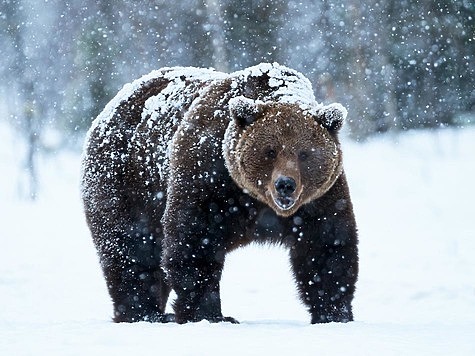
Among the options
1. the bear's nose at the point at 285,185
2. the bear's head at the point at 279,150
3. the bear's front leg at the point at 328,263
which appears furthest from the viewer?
the bear's front leg at the point at 328,263

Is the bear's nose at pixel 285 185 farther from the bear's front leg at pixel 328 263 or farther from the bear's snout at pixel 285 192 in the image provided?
the bear's front leg at pixel 328 263

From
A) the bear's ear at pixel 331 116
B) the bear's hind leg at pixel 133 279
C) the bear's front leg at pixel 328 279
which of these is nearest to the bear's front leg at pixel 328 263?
the bear's front leg at pixel 328 279

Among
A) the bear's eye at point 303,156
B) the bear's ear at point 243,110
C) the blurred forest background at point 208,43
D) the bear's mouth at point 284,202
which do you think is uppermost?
the blurred forest background at point 208,43

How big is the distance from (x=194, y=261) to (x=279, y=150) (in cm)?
83

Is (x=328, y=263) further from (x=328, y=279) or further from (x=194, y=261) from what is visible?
Answer: (x=194, y=261)

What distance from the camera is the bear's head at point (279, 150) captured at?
481 cm

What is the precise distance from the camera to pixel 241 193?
4.98 m

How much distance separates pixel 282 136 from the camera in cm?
485

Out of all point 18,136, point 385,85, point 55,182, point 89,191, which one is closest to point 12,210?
point 55,182

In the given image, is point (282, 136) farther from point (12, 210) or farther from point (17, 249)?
point (12, 210)

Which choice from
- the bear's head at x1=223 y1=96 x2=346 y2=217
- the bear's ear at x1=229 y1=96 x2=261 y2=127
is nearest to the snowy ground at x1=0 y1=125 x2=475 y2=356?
the bear's head at x1=223 y1=96 x2=346 y2=217

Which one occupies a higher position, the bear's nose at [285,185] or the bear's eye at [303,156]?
the bear's eye at [303,156]

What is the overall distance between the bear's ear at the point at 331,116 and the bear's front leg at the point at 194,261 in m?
0.90

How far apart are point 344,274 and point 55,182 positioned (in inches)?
585
